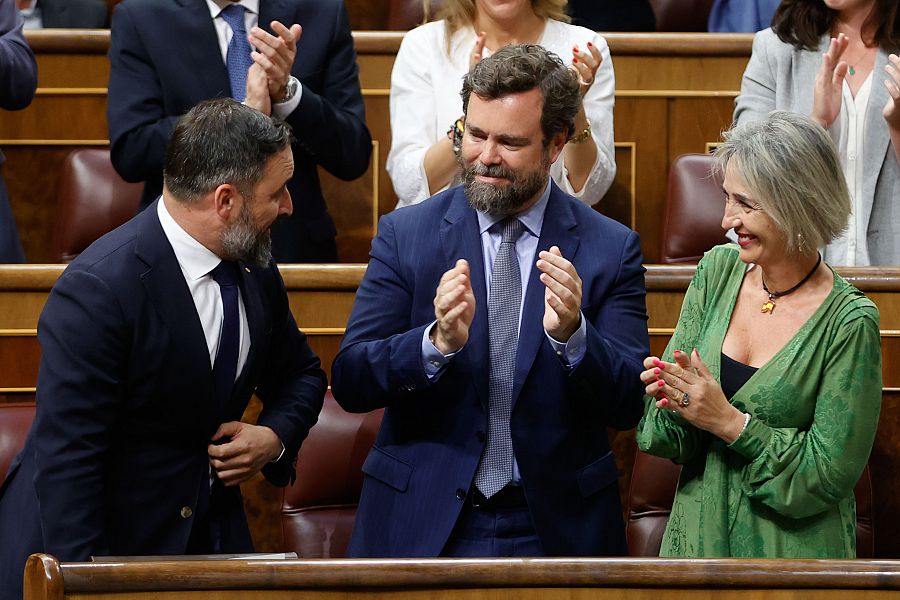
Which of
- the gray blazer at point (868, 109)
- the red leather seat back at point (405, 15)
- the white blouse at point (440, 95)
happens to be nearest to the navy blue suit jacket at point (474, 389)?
the white blouse at point (440, 95)

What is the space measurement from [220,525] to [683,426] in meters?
0.57

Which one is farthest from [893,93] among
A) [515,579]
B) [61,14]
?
[61,14]

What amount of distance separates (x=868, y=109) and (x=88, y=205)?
1451 mm

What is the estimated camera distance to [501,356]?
61.1 inches

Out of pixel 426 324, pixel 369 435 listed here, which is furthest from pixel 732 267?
pixel 369 435

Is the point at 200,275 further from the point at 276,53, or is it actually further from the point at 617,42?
the point at 617,42

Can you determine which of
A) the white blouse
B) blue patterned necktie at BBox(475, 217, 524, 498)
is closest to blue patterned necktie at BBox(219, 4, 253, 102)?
the white blouse

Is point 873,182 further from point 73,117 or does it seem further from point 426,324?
point 73,117

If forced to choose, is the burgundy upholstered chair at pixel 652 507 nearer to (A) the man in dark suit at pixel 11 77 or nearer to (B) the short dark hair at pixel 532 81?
(B) the short dark hair at pixel 532 81

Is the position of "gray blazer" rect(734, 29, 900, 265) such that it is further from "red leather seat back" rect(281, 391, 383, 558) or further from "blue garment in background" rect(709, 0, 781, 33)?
"red leather seat back" rect(281, 391, 383, 558)

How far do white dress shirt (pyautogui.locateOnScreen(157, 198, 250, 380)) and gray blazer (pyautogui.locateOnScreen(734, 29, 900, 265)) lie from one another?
3.63ft

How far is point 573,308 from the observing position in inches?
57.2

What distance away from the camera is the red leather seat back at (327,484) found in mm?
1824

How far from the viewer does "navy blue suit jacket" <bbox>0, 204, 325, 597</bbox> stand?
1.40 metres
